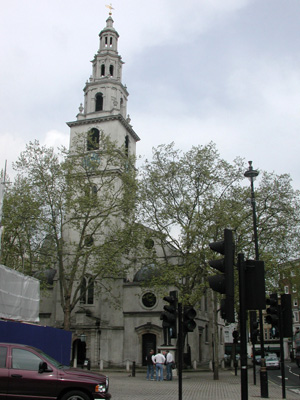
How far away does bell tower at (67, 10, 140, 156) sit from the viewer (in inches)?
1730

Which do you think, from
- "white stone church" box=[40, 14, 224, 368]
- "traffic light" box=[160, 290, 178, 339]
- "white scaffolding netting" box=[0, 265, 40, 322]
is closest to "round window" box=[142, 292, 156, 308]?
"white stone church" box=[40, 14, 224, 368]

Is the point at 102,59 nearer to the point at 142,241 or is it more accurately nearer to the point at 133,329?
the point at 142,241

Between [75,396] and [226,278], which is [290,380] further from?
[226,278]

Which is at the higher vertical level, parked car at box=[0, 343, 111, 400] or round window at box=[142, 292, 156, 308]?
round window at box=[142, 292, 156, 308]

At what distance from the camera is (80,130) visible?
4456 cm

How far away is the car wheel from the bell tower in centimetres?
3501

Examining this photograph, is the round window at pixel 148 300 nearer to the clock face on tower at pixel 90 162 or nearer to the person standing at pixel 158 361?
the clock face on tower at pixel 90 162

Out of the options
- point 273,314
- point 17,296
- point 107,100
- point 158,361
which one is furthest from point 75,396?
point 107,100

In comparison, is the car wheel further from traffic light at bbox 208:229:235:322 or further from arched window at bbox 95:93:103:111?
arched window at bbox 95:93:103:111

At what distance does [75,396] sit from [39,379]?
87 centimetres

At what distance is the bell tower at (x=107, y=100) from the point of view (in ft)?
144

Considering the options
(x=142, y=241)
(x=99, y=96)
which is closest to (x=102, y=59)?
(x=99, y=96)

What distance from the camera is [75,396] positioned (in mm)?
9297

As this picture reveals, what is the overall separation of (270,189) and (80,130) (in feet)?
74.9
